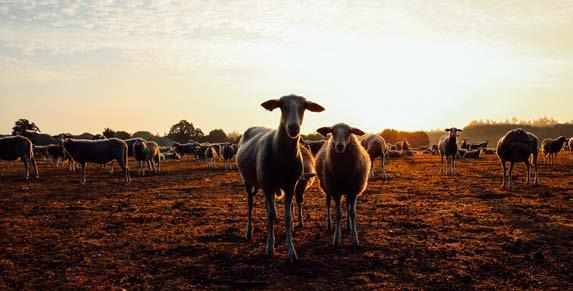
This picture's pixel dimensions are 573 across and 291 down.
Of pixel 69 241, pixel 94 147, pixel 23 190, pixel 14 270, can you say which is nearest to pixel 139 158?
pixel 94 147

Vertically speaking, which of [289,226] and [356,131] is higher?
[356,131]

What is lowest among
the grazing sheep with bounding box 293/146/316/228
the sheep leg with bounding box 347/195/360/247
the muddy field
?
the muddy field

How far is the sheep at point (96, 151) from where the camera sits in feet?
76.1

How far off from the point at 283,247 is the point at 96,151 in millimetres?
18803

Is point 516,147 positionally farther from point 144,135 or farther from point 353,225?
point 144,135

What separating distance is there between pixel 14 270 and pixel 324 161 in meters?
6.58

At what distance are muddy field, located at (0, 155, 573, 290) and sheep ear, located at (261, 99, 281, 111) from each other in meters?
2.93

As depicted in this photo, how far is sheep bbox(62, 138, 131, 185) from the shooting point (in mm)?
23188

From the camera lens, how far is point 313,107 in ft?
25.8

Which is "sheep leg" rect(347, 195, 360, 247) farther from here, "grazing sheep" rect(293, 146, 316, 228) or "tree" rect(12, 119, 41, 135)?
"tree" rect(12, 119, 41, 135)

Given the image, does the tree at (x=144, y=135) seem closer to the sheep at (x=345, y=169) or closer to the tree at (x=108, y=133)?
the tree at (x=108, y=133)

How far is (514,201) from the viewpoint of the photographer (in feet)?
45.7

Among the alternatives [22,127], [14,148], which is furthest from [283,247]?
[22,127]

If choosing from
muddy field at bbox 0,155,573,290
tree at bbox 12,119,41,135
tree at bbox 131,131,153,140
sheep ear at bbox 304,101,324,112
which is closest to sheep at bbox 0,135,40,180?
muddy field at bbox 0,155,573,290
